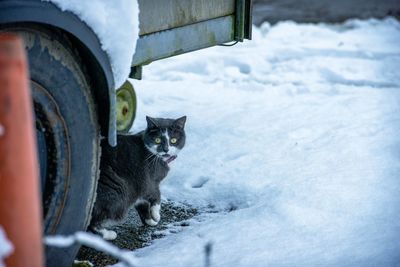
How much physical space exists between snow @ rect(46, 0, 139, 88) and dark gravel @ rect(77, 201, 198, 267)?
1.06 metres

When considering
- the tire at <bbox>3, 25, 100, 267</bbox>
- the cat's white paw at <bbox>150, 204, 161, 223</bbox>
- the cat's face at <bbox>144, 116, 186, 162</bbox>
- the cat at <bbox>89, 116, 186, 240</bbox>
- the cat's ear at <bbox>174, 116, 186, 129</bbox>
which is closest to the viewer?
the tire at <bbox>3, 25, 100, 267</bbox>

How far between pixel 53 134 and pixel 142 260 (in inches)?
39.7

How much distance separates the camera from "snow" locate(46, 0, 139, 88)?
7.61 feet

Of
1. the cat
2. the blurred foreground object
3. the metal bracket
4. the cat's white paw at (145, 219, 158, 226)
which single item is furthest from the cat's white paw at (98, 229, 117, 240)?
the blurred foreground object

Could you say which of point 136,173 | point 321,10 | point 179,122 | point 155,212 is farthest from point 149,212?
point 321,10

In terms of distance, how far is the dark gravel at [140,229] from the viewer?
323 centimetres

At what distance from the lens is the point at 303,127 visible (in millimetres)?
5098

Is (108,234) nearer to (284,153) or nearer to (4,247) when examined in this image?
(284,153)

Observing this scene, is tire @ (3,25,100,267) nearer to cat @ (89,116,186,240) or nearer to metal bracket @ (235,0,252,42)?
cat @ (89,116,186,240)

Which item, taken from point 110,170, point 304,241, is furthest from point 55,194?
point 304,241

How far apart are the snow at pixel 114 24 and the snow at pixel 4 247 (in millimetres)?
1062

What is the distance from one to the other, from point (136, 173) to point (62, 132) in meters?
1.35

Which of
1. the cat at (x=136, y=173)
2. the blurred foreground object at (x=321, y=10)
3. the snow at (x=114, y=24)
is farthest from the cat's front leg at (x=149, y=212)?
the blurred foreground object at (x=321, y=10)

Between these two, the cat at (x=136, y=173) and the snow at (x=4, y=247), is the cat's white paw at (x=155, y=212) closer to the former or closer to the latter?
the cat at (x=136, y=173)
